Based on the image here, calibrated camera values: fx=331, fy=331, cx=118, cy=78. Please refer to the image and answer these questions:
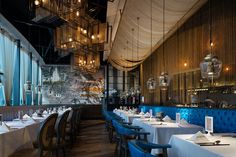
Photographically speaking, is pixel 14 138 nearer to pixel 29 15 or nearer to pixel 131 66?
pixel 29 15

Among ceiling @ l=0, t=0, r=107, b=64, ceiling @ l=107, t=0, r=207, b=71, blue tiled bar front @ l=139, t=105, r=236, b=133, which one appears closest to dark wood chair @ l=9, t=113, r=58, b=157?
ceiling @ l=0, t=0, r=107, b=64

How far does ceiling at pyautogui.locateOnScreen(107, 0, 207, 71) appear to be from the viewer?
30.7 ft

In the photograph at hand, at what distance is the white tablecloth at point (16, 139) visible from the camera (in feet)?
12.8

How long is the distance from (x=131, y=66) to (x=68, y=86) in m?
5.04

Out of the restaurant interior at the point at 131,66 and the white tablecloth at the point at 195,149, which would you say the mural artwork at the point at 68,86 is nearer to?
the restaurant interior at the point at 131,66

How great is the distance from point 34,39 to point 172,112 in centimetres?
1054

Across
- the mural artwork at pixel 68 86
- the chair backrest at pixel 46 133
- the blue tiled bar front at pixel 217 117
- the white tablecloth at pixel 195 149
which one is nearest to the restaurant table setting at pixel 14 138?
the chair backrest at pixel 46 133

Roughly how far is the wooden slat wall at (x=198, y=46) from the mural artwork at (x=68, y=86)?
265 inches

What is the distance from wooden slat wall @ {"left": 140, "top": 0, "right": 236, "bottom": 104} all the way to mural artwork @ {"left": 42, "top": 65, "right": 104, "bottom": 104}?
672 cm

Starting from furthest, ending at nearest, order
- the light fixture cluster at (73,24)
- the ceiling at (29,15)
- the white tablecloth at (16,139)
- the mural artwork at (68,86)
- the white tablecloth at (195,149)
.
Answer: the mural artwork at (68,86) → the ceiling at (29,15) → the light fixture cluster at (73,24) → the white tablecloth at (16,139) → the white tablecloth at (195,149)

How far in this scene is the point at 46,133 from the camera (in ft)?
14.5

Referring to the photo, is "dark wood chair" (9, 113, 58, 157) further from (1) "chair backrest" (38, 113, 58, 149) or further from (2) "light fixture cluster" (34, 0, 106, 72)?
(2) "light fixture cluster" (34, 0, 106, 72)

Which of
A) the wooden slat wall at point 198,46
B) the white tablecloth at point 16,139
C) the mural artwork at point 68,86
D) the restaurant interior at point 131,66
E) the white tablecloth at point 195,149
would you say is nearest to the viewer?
the white tablecloth at point 195,149

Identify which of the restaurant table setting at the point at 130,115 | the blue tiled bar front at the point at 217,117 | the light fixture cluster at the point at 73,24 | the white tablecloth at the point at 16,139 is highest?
the light fixture cluster at the point at 73,24
